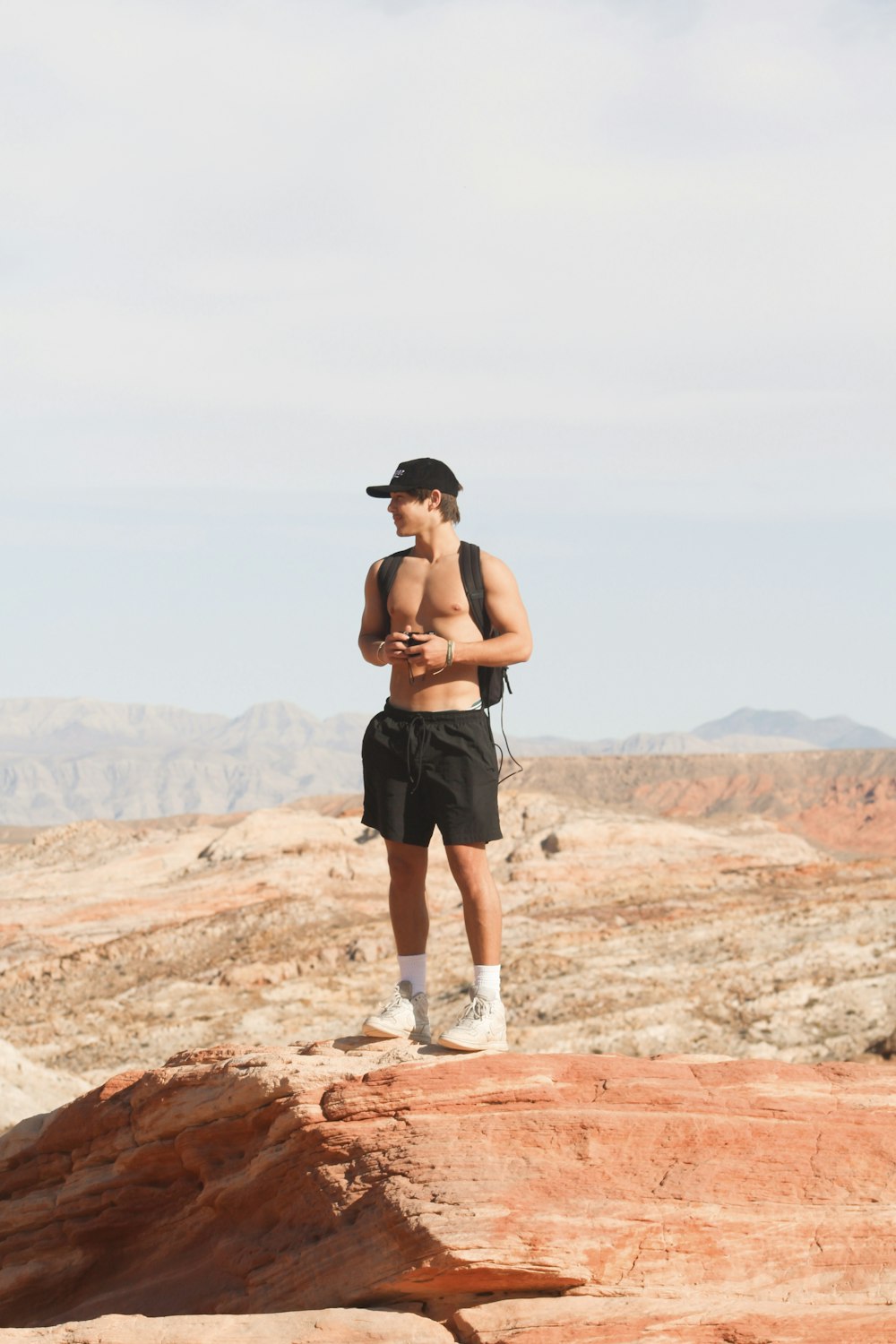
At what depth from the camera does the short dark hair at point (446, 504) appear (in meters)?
5.44

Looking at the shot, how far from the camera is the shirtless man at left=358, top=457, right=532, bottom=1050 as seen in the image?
5281mm

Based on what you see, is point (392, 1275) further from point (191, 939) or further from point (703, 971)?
point (191, 939)

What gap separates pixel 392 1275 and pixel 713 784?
72259mm

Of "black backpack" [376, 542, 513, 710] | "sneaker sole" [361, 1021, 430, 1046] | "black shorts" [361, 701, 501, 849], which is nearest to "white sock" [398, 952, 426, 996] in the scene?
"sneaker sole" [361, 1021, 430, 1046]

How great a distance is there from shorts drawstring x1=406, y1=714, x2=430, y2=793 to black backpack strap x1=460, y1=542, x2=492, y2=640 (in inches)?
18.1

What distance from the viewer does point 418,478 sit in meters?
5.42

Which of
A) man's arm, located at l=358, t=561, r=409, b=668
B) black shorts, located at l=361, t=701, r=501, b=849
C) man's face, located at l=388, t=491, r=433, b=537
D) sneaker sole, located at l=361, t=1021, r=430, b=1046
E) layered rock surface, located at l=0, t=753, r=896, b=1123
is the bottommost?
layered rock surface, located at l=0, t=753, r=896, b=1123

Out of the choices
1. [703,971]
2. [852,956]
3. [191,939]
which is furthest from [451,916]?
[852,956]

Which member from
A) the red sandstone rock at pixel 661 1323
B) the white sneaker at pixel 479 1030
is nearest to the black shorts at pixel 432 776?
the white sneaker at pixel 479 1030

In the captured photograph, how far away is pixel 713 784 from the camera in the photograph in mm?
75062

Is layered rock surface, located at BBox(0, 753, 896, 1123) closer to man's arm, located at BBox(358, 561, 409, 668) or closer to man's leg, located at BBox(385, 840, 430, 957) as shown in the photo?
man's leg, located at BBox(385, 840, 430, 957)

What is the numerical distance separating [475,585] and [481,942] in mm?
1474

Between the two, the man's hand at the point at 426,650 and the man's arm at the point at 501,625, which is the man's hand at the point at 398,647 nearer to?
the man's hand at the point at 426,650

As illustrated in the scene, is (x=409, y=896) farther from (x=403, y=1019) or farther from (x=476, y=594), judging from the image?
(x=476, y=594)
